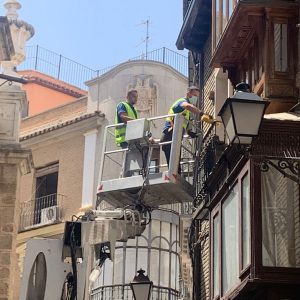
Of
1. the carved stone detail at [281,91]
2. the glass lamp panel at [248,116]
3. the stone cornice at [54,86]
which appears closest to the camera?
the glass lamp panel at [248,116]

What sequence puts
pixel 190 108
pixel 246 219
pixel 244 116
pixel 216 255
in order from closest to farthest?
pixel 244 116 → pixel 246 219 → pixel 216 255 → pixel 190 108

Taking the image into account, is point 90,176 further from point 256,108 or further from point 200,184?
point 256,108

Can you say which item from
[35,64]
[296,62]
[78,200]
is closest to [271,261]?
[296,62]

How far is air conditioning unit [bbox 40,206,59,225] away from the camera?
26391mm

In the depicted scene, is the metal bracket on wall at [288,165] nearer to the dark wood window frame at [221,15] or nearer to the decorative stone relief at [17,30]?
the dark wood window frame at [221,15]

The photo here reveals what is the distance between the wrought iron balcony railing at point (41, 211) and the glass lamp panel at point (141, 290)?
1218cm

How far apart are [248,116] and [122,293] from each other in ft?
50.5

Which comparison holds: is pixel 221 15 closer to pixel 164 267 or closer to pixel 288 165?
pixel 288 165

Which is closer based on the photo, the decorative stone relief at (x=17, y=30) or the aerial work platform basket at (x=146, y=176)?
the aerial work platform basket at (x=146, y=176)

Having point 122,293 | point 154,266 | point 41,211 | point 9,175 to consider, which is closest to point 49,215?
point 41,211

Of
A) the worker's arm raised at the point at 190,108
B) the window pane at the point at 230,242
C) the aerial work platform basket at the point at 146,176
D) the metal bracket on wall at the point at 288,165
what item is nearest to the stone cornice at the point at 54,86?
the aerial work platform basket at the point at 146,176

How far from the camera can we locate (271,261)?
33.7 ft

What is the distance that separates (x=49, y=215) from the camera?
26.6 meters

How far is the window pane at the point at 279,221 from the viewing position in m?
10.3
